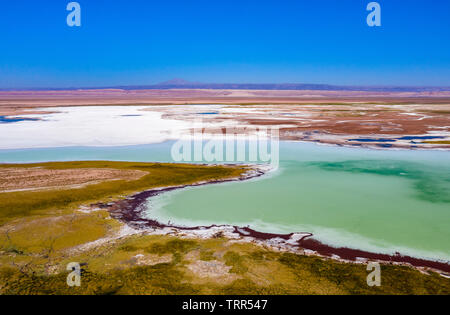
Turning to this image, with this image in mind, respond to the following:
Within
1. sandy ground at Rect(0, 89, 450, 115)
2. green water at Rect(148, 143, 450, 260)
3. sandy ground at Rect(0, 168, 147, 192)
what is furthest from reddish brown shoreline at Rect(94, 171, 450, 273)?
sandy ground at Rect(0, 89, 450, 115)

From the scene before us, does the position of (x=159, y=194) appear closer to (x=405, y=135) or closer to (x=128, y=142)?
(x=128, y=142)

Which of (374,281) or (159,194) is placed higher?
(159,194)

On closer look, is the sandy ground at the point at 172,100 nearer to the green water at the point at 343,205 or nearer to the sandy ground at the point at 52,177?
the sandy ground at the point at 52,177

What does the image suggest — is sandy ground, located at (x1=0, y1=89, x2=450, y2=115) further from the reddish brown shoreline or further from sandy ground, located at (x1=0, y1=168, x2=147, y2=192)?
the reddish brown shoreline

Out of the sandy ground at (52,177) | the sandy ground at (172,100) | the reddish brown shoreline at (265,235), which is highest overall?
the sandy ground at (172,100)

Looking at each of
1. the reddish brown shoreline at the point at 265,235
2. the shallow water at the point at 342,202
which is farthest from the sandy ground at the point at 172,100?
the shallow water at the point at 342,202
